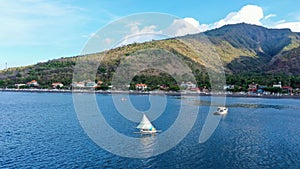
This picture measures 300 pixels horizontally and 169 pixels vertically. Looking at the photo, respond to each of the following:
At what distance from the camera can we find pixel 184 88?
439 feet

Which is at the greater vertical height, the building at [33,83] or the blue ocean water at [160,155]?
the building at [33,83]

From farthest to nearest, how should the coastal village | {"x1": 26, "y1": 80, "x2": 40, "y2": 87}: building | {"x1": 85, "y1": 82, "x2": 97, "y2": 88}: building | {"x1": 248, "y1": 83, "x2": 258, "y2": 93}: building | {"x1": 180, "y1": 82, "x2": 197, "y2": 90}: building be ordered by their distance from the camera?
1. {"x1": 26, "y1": 80, "x2": 40, "y2": 87}: building
2. {"x1": 85, "y1": 82, "x2": 97, "y2": 88}: building
3. {"x1": 180, "y1": 82, "x2": 197, "y2": 90}: building
4. {"x1": 248, "y1": 83, "x2": 258, "y2": 93}: building
5. the coastal village

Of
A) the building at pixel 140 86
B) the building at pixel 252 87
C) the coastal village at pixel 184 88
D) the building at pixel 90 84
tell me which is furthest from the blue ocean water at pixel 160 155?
the building at pixel 90 84

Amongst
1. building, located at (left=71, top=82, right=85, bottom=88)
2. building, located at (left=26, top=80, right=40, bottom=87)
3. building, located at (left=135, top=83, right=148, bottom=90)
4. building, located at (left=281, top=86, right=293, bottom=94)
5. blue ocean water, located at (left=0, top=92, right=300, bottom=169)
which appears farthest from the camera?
building, located at (left=26, top=80, right=40, bottom=87)

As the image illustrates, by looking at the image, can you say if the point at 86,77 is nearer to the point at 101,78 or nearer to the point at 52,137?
the point at 101,78

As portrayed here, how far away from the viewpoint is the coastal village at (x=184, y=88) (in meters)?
121

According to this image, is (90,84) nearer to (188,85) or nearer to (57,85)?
(57,85)

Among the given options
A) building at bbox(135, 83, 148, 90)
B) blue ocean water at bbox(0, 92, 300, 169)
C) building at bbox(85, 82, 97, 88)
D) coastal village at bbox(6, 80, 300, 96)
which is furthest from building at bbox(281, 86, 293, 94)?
building at bbox(85, 82, 97, 88)

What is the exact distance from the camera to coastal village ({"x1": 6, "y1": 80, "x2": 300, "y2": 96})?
120938 mm

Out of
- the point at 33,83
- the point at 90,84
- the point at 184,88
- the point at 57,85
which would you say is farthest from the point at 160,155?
the point at 33,83

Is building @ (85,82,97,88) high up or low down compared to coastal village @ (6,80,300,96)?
up

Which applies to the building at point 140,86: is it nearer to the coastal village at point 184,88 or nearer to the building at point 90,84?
the coastal village at point 184,88

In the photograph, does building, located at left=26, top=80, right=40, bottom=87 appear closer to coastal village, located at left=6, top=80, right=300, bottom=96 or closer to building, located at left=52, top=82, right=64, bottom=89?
coastal village, located at left=6, top=80, right=300, bottom=96

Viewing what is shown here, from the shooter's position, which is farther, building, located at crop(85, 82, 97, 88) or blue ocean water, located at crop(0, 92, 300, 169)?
building, located at crop(85, 82, 97, 88)
